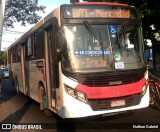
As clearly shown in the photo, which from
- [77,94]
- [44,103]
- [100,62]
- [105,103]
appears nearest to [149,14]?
[44,103]

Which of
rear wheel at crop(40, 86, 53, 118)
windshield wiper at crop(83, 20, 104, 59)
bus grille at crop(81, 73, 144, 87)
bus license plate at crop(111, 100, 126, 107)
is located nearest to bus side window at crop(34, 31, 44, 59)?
rear wheel at crop(40, 86, 53, 118)

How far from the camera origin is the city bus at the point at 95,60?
7.16m

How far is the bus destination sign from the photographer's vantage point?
24.6ft

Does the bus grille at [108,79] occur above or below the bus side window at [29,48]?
below

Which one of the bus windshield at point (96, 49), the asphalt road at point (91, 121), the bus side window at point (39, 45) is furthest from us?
the bus side window at point (39, 45)

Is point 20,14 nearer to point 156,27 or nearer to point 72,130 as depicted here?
point 156,27

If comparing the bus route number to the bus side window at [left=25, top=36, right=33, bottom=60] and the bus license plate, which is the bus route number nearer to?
the bus license plate

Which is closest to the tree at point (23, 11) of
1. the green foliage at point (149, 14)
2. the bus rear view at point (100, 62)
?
the green foliage at point (149, 14)

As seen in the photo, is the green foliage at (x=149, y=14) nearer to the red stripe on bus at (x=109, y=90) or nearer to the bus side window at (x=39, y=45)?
the bus side window at (x=39, y=45)

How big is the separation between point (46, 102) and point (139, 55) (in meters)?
3.00

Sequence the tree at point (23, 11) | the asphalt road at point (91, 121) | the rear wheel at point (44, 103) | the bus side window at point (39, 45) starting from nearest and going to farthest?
the asphalt road at point (91, 121), the bus side window at point (39, 45), the rear wheel at point (44, 103), the tree at point (23, 11)

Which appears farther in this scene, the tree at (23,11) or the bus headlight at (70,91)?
the tree at (23,11)

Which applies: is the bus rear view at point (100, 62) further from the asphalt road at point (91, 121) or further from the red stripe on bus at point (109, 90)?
the asphalt road at point (91, 121)

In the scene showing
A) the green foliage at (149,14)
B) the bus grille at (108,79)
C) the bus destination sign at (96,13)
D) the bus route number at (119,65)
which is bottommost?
the bus grille at (108,79)
